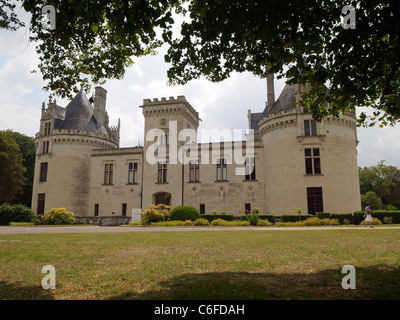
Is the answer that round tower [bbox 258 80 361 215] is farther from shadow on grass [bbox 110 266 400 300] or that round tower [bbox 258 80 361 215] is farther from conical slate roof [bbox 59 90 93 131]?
shadow on grass [bbox 110 266 400 300]

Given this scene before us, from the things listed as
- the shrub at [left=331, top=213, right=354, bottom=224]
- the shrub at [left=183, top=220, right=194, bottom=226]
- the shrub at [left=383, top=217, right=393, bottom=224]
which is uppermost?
the shrub at [left=331, top=213, right=354, bottom=224]

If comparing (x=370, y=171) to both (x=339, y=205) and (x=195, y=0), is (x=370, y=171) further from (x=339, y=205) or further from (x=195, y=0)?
(x=195, y=0)

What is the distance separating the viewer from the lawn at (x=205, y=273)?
15.2 ft

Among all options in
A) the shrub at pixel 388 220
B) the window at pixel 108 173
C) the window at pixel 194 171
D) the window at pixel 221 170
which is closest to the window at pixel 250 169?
the window at pixel 221 170

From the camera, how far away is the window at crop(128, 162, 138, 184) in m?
36.5

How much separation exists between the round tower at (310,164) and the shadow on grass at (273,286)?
2419cm

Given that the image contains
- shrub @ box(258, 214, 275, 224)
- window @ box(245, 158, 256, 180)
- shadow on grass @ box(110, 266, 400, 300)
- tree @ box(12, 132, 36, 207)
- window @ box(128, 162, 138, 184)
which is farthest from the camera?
tree @ box(12, 132, 36, 207)

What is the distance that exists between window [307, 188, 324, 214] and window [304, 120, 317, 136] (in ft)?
18.0

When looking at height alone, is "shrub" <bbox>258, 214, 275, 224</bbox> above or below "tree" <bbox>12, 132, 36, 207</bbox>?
below

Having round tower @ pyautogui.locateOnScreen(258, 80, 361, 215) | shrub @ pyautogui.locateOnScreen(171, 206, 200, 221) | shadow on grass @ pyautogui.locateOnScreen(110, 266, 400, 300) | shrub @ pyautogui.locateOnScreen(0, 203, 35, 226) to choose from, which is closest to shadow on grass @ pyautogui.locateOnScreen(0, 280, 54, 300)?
shadow on grass @ pyautogui.locateOnScreen(110, 266, 400, 300)

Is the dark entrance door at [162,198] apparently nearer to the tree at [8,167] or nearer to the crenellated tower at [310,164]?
the crenellated tower at [310,164]

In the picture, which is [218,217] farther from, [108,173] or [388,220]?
[108,173]

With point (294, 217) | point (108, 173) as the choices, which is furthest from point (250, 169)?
point (108, 173)

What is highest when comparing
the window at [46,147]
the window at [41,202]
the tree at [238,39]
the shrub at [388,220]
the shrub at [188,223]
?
the window at [46,147]
